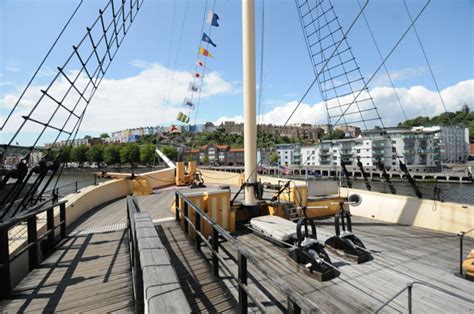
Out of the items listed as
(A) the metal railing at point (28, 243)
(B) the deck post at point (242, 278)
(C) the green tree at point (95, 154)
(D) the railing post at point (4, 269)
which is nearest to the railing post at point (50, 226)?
(A) the metal railing at point (28, 243)

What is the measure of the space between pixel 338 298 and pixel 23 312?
12.6ft

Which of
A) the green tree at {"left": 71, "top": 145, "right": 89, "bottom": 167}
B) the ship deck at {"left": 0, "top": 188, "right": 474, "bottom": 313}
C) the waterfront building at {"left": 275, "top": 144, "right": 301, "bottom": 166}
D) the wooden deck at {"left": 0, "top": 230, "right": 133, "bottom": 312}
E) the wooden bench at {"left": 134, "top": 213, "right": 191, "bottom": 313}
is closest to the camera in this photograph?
the wooden bench at {"left": 134, "top": 213, "right": 191, "bottom": 313}

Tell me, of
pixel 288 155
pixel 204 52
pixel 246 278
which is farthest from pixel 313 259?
pixel 288 155

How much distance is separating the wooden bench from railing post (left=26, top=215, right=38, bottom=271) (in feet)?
7.21

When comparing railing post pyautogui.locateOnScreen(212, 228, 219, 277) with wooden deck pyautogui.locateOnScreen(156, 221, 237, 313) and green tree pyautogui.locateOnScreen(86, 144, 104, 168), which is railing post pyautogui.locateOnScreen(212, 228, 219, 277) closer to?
wooden deck pyautogui.locateOnScreen(156, 221, 237, 313)

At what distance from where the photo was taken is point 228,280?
3.54 m

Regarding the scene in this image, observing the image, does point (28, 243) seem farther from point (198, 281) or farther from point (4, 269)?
point (198, 281)

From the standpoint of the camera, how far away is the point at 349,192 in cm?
947

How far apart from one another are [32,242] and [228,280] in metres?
2.85

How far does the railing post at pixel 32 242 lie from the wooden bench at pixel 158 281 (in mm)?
2199

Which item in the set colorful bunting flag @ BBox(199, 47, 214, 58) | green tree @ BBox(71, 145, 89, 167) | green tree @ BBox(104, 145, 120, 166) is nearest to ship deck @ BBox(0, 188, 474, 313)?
colorful bunting flag @ BBox(199, 47, 214, 58)

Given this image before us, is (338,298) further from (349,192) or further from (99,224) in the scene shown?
(349,192)

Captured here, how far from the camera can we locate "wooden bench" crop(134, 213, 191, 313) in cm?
127

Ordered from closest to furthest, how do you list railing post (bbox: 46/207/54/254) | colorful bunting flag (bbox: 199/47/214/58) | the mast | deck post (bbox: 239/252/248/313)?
deck post (bbox: 239/252/248/313), railing post (bbox: 46/207/54/254), the mast, colorful bunting flag (bbox: 199/47/214/58)
